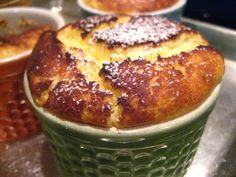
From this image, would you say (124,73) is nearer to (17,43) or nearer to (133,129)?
(133,129)

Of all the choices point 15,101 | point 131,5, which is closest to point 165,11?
point 131,5

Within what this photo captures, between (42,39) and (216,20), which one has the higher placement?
(42,39)

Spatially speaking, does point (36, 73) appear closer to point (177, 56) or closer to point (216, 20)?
point (177, 56)

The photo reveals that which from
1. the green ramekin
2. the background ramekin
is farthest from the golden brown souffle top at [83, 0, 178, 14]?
the green ramekin

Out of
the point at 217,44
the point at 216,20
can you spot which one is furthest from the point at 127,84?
the point at 216,20

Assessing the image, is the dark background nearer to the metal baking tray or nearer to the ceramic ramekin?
the ceramic ramekin
